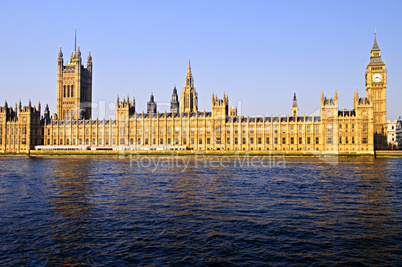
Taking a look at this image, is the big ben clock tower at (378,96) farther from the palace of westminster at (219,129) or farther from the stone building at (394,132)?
the stone building at (394,132)

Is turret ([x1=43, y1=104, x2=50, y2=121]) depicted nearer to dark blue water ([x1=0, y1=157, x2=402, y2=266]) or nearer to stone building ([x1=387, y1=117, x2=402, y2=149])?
→ dark blue water ([x1=0, y1=157, x2=402, y2=266])

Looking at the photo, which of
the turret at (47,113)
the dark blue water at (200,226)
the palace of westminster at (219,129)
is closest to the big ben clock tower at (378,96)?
the palace of westminster at (219,129)

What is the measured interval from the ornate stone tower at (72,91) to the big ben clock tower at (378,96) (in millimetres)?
117272

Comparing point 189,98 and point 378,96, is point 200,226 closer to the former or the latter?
point 378,96

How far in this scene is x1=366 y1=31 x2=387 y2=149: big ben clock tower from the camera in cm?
12938

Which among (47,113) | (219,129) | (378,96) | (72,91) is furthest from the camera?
(72,91)

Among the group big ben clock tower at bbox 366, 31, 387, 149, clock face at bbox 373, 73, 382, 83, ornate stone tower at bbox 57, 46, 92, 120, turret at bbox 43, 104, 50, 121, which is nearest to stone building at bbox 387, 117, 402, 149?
big ben clock tower at bbox 366, 31, 387, 149

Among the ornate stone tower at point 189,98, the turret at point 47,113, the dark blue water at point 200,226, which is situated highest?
the ornate stone tower at point 189,98

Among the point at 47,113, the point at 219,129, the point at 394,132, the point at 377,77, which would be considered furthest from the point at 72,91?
the point at 394,132

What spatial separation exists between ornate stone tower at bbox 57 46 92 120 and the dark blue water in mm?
139132

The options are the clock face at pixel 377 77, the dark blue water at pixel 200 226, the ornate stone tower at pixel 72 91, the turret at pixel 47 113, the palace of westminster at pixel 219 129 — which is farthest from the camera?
the ornate stone tower at pixel 72 91

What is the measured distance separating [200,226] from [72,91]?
164m

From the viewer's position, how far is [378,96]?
5197 inches

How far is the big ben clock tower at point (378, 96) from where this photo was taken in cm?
12938
